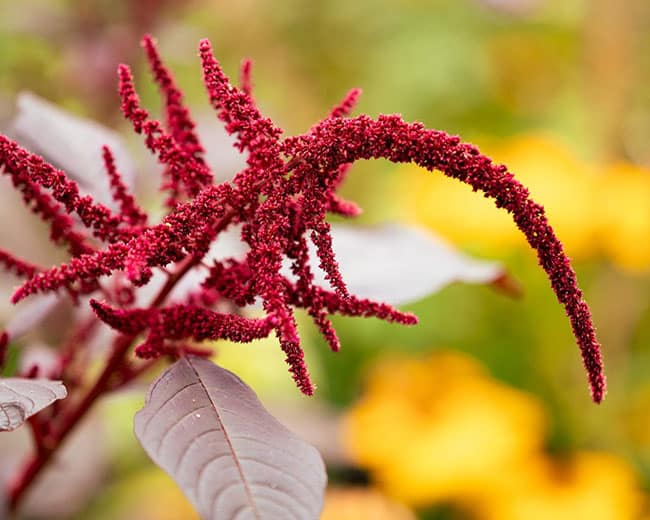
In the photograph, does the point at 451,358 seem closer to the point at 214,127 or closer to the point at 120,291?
the point at 214,127

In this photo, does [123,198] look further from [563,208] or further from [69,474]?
[563,208]

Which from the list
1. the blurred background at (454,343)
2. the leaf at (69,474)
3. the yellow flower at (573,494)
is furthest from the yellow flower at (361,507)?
the leaf at (69,474)

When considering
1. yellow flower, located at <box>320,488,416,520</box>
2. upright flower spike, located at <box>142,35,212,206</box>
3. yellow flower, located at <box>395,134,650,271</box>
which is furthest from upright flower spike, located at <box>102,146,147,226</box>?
yellow flower, located at <box>395,134,650,271</box>

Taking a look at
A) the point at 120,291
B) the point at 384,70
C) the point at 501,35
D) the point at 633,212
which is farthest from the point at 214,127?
the point at 501,35

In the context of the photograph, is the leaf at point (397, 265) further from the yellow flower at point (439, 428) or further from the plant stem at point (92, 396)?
the yellow flower at point (439, 428)

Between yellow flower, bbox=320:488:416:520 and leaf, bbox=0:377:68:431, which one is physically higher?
yellow flower, bbox=320:488:416:520

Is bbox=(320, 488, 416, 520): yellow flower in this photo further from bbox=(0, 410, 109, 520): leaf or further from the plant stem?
the plant stem

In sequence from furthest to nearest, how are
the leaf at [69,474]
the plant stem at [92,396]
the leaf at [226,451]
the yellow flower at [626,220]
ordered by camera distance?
the yellow flower at [626,220]
the leaf at [69,474]
the plant stem at [92,396]
the leaf at [226,451]
